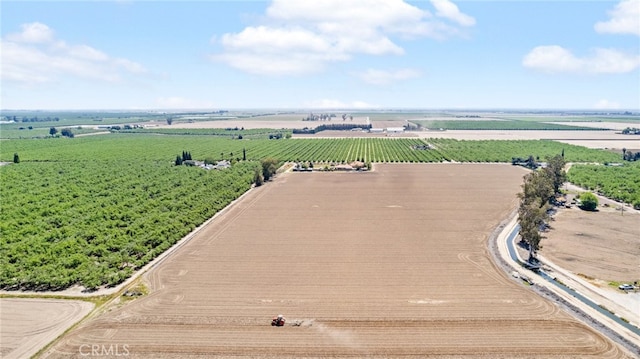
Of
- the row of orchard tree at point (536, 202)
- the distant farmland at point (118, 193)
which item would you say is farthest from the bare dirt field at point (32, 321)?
the row of orchard tree at point (536, 202)

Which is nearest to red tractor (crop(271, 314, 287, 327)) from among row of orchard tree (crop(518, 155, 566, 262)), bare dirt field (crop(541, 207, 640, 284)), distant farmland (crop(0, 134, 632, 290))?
distant farmland (crop(0, 134, 632, 290))

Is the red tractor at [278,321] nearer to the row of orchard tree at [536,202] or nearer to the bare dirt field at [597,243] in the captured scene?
the row of orchard tree at [536,202]

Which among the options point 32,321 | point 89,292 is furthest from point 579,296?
point 32,321

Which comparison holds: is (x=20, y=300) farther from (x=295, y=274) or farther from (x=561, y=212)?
(x=561, y=212)

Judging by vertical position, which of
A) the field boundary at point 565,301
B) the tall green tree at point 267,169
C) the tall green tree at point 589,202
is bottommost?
the field boundary at point 565,301

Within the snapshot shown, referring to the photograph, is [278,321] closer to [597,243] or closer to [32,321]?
[32,321]

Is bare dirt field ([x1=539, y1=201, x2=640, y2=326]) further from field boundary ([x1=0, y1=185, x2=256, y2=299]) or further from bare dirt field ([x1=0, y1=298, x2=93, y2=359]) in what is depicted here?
bare dirt field ([x1=0, y1=298, x2=93, y2=359])
